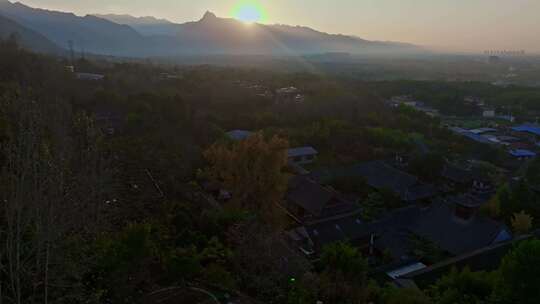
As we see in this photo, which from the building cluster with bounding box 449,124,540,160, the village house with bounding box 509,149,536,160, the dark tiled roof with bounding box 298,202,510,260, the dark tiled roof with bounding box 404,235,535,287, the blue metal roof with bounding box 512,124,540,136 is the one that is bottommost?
the dark tiled roof with bounding box 404,235,535,287

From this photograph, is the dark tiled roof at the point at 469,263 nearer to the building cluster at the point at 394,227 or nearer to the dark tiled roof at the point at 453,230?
the building cluster at the point at 394,227

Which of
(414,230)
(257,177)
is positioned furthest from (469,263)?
(257,177)

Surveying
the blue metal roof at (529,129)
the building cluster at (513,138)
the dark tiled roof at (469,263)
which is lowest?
the dark tiled roof at (469,263)

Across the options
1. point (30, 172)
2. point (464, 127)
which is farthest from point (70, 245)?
point (464, 127)

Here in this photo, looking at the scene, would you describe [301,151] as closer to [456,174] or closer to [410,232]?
[456,174]

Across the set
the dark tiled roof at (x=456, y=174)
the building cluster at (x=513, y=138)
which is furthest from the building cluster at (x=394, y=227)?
the building cluster at (x=513, y=138)

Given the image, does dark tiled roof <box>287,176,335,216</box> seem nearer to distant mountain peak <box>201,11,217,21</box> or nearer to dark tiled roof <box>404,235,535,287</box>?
dark tiled roof <box>404,235,535,287</box>

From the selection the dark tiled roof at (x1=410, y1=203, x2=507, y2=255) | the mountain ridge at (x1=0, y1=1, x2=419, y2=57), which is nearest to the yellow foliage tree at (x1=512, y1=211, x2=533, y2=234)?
the dark tiled roof at (x1=410, y1=203, x2=507, y2=255)

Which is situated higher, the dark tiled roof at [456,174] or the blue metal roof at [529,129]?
the blue metal roof at [529,129]

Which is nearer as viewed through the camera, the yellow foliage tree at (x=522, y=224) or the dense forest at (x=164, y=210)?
the dense forest at (x=164, y=210)
